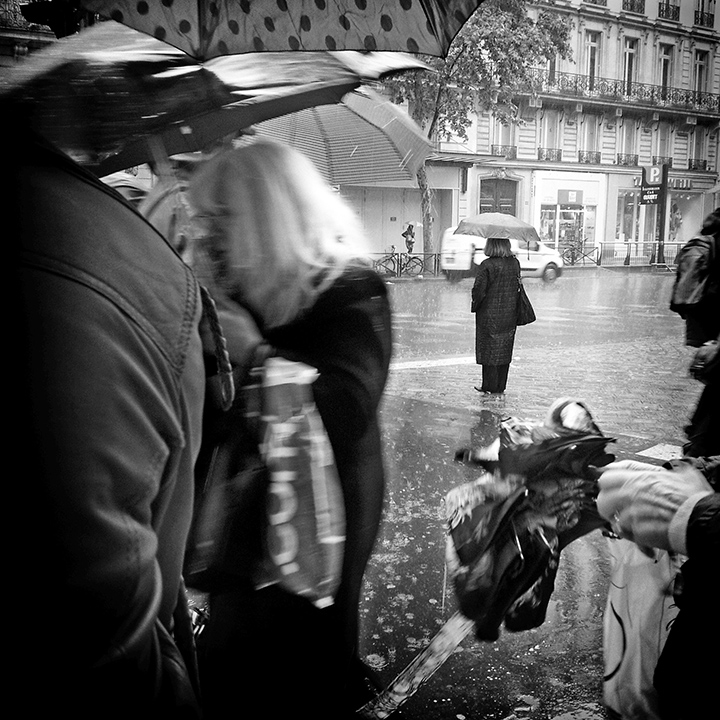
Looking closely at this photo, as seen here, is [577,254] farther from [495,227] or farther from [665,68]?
[495,227]

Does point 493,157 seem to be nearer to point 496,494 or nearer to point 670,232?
point 670,232

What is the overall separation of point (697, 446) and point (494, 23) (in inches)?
850

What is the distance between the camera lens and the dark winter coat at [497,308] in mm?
8547

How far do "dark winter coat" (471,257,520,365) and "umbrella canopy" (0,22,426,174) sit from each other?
21.2 feet

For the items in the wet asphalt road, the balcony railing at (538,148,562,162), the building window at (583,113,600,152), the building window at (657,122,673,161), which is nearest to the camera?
the wet asphalt road

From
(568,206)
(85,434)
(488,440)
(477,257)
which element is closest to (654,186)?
(568,206)

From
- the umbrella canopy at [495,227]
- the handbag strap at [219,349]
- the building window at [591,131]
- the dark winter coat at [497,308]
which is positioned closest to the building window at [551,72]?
the building window at [591,131]

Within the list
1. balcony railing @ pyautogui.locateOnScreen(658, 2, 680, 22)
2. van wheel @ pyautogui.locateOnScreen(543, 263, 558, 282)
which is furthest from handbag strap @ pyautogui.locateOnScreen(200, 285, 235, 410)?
balcony railing @ pyautogui.locateOnScreen(658, 2, 680, 22)

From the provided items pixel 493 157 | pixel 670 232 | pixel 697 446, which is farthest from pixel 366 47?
pixel 670 232

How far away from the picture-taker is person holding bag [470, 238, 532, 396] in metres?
8.55

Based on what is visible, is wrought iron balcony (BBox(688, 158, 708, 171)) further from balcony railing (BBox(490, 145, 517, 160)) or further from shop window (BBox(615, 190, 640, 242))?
balcony railing (BBox(490, 145, 517, 160))

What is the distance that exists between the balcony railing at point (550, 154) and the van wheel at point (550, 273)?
13227 mm

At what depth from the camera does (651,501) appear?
165 centimetres

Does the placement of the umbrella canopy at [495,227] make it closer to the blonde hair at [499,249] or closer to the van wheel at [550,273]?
the blonde hair at [499,249]
